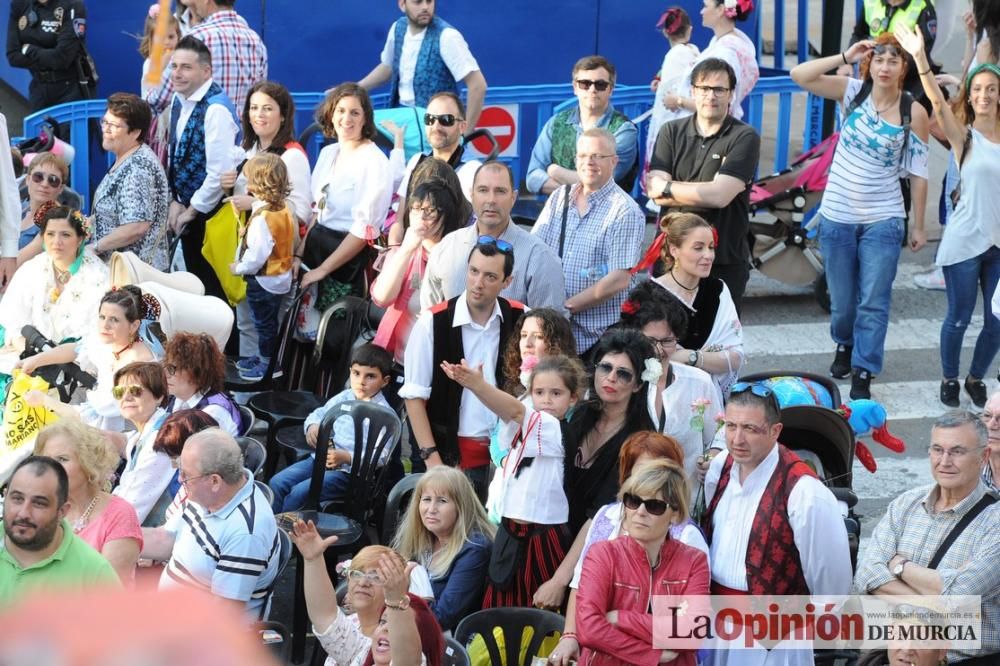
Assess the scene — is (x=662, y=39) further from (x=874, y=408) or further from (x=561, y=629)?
(x=561, y=629)

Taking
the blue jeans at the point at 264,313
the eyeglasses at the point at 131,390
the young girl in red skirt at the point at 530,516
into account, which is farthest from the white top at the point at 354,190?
the young girl in red skirt at the point at 530,516

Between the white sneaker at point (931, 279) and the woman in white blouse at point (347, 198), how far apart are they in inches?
182

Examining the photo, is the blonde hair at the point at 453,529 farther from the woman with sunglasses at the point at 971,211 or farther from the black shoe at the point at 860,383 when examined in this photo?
the woman with sunglasses at the point at 971,211

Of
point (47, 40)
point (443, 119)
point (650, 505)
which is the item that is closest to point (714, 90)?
point (443, 119)

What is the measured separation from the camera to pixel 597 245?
7312mm

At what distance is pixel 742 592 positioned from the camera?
16.2 ft

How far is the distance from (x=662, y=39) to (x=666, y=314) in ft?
23.4

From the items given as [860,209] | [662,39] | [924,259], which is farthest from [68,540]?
[662,39]

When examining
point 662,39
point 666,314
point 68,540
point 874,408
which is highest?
point 662,39

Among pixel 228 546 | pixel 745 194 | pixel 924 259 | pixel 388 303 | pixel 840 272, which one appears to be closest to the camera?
pixel 228 546

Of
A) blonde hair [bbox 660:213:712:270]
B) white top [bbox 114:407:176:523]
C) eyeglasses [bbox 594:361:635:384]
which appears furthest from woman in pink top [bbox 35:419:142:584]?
blonde hair [bbox 660:213:712:270]

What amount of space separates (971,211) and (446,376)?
3634 millimetres

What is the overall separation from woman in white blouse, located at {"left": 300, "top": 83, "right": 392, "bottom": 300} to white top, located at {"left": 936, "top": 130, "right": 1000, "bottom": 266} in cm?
352

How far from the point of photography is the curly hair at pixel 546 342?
6.18m
